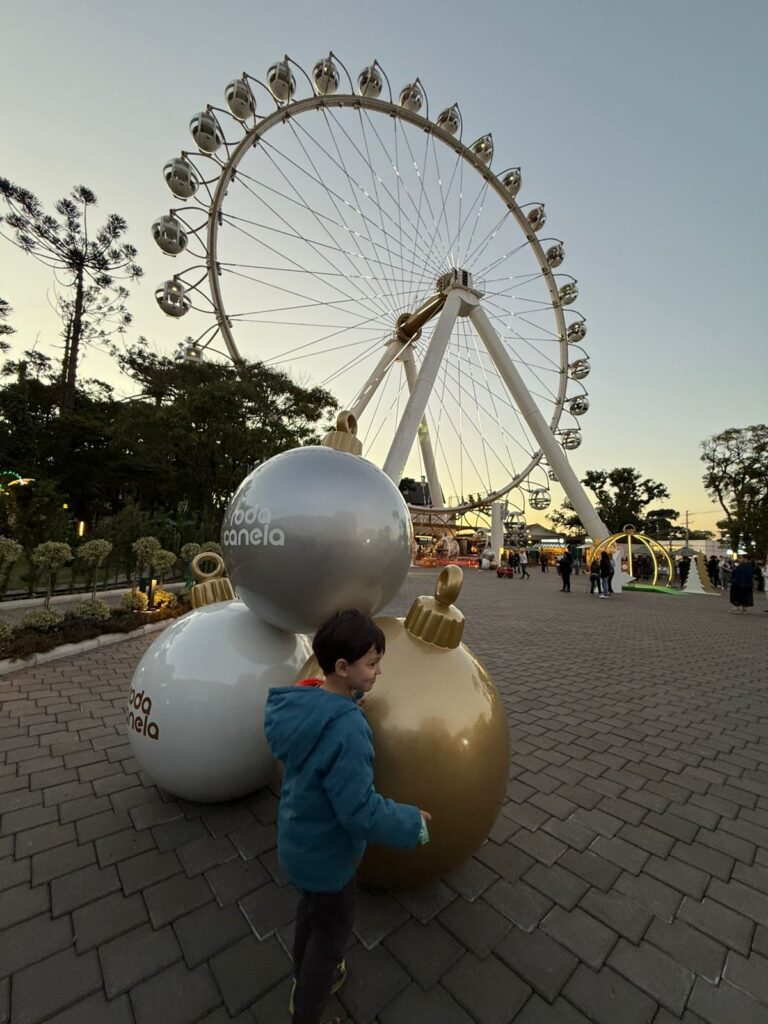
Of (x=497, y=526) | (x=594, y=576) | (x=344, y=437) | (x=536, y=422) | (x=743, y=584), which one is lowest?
(x=594, y=576)

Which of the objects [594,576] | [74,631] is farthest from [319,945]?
[594,576]

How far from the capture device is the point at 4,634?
592 cm

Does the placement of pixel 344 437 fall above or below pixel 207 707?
above

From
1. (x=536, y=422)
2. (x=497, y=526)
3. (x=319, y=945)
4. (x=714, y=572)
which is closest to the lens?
(x=319, y=945)

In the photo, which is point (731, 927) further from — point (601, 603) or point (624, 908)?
point (601, 603)

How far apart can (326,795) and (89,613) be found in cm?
772

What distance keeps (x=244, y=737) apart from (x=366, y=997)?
137 centimetres

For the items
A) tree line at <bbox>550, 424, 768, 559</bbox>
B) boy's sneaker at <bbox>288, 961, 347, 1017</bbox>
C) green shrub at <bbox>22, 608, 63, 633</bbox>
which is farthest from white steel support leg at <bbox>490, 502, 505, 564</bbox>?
boy's sneaker at <bbox>288, 961, 347, 1017</bbox>

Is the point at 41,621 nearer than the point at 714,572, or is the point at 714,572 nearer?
the point at 41,621

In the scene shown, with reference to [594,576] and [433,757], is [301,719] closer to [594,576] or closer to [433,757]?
[433,757]

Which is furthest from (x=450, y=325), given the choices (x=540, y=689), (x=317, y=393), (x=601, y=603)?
(x=540, y=689)

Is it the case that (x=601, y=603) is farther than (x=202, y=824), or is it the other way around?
(x=601, y=603)

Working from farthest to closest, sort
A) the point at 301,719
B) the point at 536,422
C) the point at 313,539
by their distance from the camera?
1. the point at 536,422
2. the point at 313,539
3. the point at 301,719

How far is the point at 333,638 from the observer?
1.57 metres
